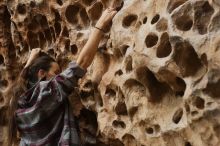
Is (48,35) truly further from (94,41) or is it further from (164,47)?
(164,47)

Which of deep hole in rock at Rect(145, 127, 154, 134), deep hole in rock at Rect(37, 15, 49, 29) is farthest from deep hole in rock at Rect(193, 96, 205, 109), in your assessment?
deep hole in rock at Rect(37, 15, 49, 29)

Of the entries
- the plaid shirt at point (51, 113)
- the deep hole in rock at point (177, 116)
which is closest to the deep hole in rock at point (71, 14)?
the plaid shirt at point (51, 113)

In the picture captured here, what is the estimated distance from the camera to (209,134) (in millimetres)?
1421

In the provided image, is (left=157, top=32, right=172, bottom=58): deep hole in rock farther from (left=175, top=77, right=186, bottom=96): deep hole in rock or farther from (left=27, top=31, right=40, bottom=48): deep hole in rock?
(left=27, top=31, right=40, bottom=48): deep hole in rock

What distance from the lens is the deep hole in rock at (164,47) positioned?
60.4 inches

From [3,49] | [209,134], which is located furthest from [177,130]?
[3,49]

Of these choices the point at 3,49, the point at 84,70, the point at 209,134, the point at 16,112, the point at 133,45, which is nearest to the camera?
the point at 209,134

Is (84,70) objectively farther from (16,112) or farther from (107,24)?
(16,112)

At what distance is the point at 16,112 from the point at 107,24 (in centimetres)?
46

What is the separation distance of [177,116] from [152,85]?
138mm

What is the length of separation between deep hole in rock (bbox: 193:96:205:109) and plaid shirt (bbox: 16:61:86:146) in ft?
1.58

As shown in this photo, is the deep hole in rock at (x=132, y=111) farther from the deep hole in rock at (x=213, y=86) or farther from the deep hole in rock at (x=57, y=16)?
the deep hole in rock at (x=57, y=16)

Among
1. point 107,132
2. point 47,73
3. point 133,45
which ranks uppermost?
point 133,45

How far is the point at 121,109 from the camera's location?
1764mm
